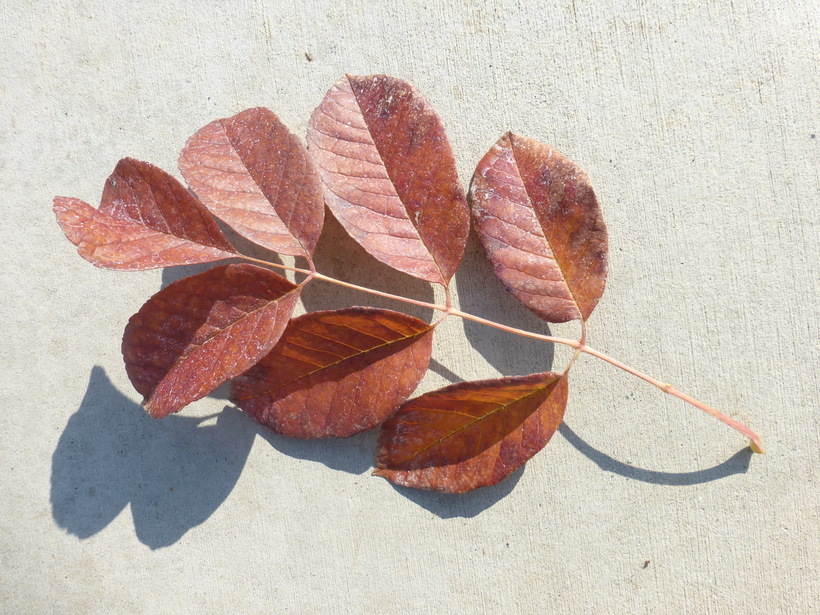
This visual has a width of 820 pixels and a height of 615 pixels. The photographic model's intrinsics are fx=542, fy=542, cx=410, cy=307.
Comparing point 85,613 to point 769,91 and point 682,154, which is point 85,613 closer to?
point 682,154

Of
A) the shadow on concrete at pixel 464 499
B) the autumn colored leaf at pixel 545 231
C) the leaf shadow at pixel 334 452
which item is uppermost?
the autumn colored leaf at pixel 545 231

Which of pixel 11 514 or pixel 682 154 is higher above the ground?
pixel 682 154

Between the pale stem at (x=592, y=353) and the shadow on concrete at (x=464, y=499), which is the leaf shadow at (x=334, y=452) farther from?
the pale stem at (x=592, y=353)

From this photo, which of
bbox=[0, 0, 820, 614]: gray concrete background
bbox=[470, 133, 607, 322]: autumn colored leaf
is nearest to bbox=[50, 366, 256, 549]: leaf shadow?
bbox=[0, 0, 820, 614]: gray concrete background

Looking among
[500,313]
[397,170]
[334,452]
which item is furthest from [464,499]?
[397,170]

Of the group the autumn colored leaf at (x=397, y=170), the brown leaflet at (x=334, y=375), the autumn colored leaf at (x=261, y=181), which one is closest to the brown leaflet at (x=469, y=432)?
the brown leaflet at (x=334, y=375)

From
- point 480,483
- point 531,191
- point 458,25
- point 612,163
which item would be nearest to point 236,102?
point 458,25
